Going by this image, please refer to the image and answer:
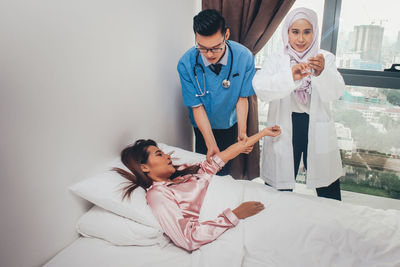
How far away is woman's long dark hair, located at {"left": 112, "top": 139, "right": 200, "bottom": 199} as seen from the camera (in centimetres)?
142

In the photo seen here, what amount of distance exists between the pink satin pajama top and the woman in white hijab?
1.74 ft

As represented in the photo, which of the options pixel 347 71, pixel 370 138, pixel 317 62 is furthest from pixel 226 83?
pixel 370 138

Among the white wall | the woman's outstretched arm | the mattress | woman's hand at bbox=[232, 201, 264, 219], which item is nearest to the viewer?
the white wall

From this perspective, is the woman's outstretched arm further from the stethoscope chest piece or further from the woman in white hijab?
the stethoscope chest piece

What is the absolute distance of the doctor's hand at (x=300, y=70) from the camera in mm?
1534

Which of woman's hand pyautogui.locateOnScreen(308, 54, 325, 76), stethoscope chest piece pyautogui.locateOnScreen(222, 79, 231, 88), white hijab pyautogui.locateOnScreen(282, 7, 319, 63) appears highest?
white hijab pyautogui.locateOnScreen(282, 7, 319, 63)

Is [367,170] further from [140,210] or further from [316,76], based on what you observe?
[140,210]

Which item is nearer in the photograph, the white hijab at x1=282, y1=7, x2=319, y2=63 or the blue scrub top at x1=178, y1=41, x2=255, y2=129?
the white hijab at x1=282, y1=7, x2=319, y2=63

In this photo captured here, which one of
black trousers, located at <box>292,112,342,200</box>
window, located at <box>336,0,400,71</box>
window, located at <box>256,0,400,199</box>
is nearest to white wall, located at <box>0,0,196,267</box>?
black trousers, located at <box>292,112,342,200</box>

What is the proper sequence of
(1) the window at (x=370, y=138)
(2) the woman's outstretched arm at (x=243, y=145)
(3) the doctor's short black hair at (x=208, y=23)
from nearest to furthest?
(3) the doctor's short black hair at (x=208, y=23) → (2) the woman's outstretched arm at (x=243, y=145) → (1) the window at (x=370, y=138)

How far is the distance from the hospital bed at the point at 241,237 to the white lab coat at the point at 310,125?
0.33 meters

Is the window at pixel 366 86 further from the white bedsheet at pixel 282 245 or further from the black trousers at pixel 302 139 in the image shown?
the white bedsheet at pixel 282 245

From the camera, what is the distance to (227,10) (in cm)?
229

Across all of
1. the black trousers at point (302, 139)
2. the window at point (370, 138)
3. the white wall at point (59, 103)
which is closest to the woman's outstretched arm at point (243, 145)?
the black trousers at point (302, 139)
